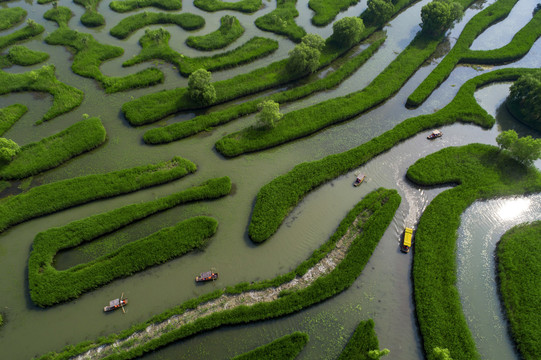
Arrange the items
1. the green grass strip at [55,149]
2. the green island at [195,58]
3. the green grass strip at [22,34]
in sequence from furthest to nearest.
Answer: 1. the green grass strip at [22,34]
2. the green island at [195,58]
3. the green grass strip at [55,149]

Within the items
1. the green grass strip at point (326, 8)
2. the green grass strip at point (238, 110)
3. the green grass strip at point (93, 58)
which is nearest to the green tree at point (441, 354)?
the green grass strip at point (238, 110)

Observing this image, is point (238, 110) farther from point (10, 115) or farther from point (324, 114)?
point (10, 115)

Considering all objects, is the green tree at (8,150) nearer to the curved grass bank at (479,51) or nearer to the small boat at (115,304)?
the small boat at (115,304)

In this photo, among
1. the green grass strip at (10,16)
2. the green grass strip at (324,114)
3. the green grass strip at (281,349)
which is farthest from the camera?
the green grass strip at (10,16)

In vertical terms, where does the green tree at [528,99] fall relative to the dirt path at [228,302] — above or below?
above

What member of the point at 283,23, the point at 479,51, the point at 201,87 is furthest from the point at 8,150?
the point at 479,51

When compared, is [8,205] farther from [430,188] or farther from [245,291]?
[430,188]

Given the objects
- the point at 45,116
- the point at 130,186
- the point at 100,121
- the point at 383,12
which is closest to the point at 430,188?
the point at 130,186

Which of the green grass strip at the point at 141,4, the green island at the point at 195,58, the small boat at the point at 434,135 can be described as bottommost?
the small boat at the point at 434,135
